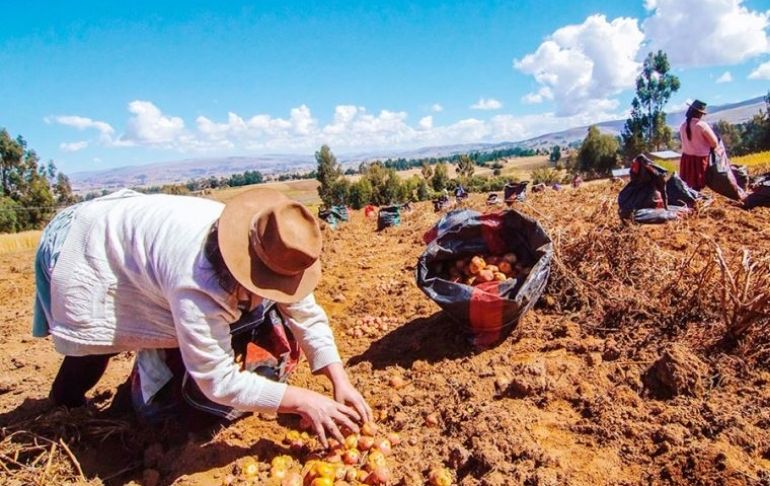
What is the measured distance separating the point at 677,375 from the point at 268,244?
1946 mm

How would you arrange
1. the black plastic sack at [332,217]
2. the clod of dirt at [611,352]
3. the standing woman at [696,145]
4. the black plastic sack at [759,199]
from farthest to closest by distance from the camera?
1. the black plastic sack at [332,217]
2. the standing woman at [696,145]
3. the black plastic sack at [759,199]
4. the clod of dirt at [611,352]

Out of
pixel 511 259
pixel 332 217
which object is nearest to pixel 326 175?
pixel 332 217

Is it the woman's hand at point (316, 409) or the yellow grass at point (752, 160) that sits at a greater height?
the yellow grass at point (752, 160)

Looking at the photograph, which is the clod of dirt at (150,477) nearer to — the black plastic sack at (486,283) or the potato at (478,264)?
the black plastic sack at (486,283)

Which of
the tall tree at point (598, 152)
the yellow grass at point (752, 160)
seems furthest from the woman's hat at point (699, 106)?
the tall tree at point (598, 152)

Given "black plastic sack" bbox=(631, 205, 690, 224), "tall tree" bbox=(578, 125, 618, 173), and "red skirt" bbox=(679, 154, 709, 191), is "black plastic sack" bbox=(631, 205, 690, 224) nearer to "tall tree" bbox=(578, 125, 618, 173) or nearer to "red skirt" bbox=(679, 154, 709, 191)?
"red skirt" bbox=(679, 154, 709, 191)

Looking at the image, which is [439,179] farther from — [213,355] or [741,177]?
[213,355]

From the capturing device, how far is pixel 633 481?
1784 mm

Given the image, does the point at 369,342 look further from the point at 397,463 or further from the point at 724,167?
the point at 724,167

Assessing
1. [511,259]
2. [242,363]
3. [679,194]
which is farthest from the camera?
[679,194]

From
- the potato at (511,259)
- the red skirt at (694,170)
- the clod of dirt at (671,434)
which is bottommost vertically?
the clod of dirt at (671,434)

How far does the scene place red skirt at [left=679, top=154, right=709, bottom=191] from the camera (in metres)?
5.83

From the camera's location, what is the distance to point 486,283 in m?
2.87

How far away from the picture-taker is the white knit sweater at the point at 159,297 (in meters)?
1.70
